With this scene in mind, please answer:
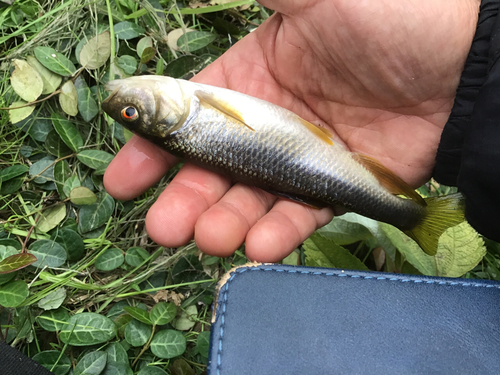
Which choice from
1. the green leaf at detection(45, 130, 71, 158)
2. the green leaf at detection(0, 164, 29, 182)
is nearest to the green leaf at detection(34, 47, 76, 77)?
the green leaf at detection(45, 130, 71, 158)

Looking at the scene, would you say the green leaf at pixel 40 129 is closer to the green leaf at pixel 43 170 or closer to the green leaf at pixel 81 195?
the green leaf at pixel 43 170

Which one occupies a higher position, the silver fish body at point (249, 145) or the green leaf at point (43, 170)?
the silver fish body at point (249, 145)

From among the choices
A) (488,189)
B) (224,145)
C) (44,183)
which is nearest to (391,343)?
(488,189)

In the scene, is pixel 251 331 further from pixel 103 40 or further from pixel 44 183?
pixel 103 40

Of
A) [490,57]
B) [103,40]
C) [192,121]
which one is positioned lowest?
[192,121]

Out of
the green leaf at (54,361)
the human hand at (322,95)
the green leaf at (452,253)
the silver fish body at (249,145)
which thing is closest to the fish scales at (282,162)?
the silver fish body at (249,145)

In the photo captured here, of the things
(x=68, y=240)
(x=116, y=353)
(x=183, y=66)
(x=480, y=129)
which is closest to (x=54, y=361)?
(x=116, y=353)
